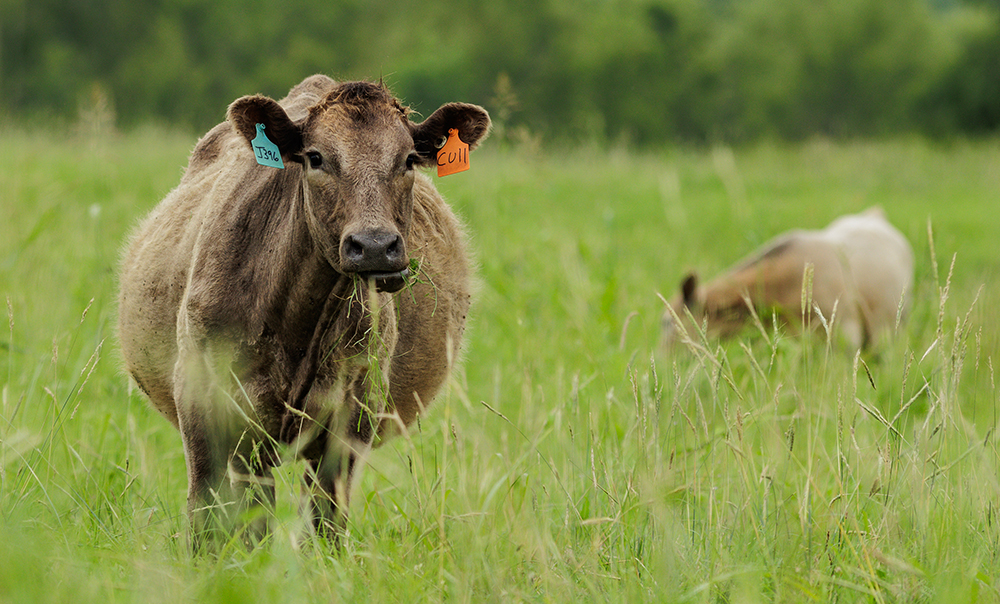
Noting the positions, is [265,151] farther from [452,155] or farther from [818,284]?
[818,284]

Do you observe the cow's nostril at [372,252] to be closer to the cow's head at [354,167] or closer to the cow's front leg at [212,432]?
the cow's head at [354,167]

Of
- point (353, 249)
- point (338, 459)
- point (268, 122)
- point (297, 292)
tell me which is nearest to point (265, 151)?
point (268, 122)

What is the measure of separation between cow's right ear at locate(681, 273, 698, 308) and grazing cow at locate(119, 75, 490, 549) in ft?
13.6

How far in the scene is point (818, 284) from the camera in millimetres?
8359

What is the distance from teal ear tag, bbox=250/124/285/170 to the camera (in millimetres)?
3295

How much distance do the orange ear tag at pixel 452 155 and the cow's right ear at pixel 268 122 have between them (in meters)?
0.59

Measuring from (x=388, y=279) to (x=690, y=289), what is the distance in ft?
16.8

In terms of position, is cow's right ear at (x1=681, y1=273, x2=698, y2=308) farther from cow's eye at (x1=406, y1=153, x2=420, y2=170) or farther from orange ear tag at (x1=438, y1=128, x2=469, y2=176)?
cow's eye at (x1=406, y1=153, x2=420, y2=170)

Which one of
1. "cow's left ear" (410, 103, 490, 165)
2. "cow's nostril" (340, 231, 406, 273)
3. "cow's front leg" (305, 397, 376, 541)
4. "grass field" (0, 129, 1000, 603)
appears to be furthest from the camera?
"cow's left ear" (410, 103, 490, 165)

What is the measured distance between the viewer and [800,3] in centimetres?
5178

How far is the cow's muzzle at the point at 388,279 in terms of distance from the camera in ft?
9.78

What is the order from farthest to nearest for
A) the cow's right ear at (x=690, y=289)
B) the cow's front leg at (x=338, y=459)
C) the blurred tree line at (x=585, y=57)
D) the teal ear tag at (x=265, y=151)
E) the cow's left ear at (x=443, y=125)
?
the blurred tree line at (x=585, y=57), the cow's right ear at (x=690, y=289), the cow's left ear at (x=443, y=125), the cow's front leg at (x=338, y=459), the teal ear tag at (x=265, y=151)

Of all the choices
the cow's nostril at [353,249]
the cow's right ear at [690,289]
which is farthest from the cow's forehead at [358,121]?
the cow's right ear at [690,289]

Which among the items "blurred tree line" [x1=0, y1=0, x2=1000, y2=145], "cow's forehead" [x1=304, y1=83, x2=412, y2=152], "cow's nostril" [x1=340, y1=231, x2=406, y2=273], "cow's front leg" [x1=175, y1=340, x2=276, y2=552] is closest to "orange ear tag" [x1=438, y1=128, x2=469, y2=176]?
"cow's forehead" [x1=304, y1=83, x2=412, y2=152]
